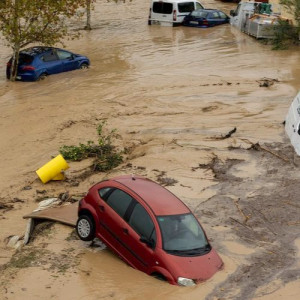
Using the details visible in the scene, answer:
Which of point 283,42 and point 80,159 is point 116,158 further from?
Answer: point 283,42

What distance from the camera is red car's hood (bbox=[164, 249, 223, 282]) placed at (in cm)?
985

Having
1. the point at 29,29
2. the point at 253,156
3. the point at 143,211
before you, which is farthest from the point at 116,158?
the point at 29,29

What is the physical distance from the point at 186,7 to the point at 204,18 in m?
1.49

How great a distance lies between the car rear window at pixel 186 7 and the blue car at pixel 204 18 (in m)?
0.55

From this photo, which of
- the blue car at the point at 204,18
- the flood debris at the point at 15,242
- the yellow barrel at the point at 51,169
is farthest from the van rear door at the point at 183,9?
the flood debris at the point at 15,242

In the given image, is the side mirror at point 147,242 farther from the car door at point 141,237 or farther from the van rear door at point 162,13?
the van rear door at point 162,13

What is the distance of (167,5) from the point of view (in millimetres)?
34219

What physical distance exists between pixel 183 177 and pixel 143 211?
13.8 feet

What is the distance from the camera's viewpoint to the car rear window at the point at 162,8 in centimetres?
3422

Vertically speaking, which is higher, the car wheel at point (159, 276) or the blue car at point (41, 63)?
the car wheel at point (159, 276)

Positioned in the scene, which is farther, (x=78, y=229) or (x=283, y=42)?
(x=283, y=42)

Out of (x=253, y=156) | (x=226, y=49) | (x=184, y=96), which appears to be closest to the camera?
(x=253, y=156)

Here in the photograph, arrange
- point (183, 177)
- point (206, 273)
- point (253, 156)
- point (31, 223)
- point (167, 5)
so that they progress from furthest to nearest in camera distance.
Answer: point (167, 5)
point (253, 156)
point (183, 177)
point (31, 223)
point (206, 273)

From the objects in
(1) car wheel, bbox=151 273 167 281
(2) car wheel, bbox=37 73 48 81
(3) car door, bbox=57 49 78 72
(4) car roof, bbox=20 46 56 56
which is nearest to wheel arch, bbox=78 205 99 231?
(1) car wheel, bbox=151 273 167 281
